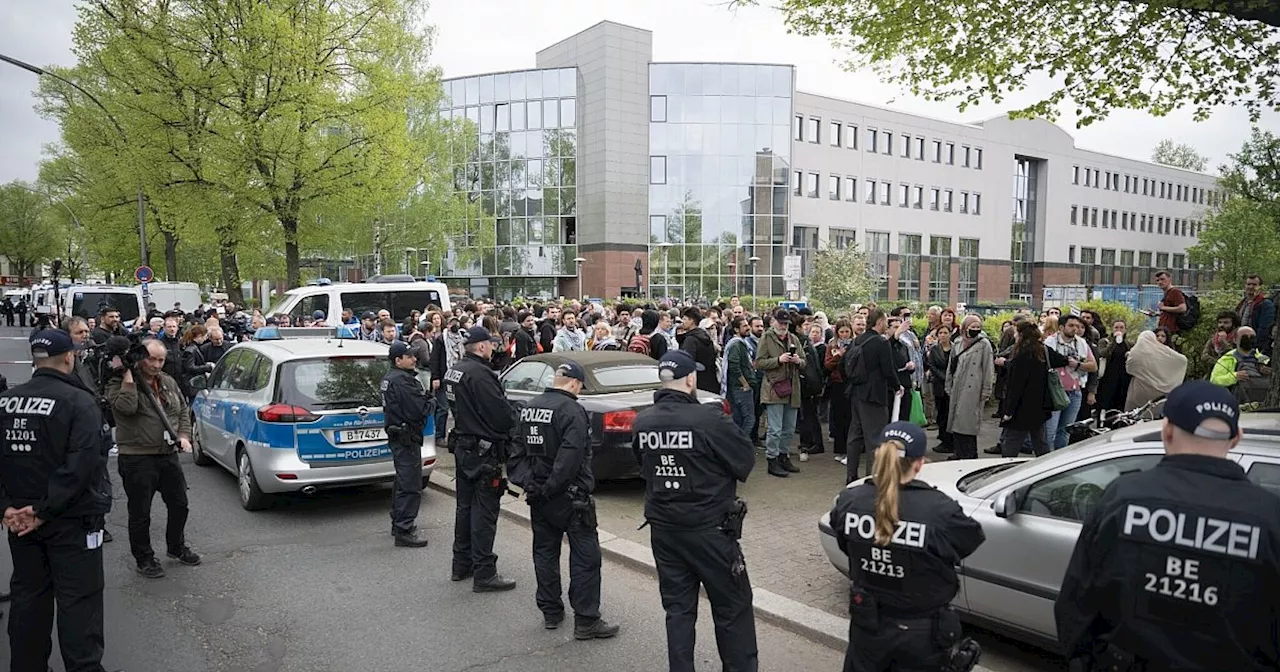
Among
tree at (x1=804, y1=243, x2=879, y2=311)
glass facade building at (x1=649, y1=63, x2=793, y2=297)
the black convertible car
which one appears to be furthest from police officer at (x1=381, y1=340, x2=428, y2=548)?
glass facade building at (x1=649, y1=63, x2=793, y2=297)

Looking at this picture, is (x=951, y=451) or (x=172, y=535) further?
(x=951, y=451)

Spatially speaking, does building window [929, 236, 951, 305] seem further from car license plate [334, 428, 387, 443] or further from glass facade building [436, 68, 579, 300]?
car license plate [334, 428, 387, 443]

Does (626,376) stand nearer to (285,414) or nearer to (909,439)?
(285,414)

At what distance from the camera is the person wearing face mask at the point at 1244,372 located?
8.12 m

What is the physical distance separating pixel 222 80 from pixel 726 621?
20368mm

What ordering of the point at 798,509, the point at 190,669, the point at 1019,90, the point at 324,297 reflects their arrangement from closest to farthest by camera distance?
the point at 190,669 → the point at 798,509 → the point at 1019,90 → the point at 324,297

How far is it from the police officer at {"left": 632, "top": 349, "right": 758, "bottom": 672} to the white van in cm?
1400

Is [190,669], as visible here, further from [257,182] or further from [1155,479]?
[257,182]

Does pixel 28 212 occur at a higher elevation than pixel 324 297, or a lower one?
higher

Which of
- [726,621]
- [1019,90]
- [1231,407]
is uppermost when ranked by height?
[1019,90]

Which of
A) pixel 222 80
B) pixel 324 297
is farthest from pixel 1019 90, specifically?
pixel 222 80

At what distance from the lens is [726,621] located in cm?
396

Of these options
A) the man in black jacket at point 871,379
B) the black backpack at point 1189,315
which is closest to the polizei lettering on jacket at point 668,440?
the man in black jacket at point 871,379

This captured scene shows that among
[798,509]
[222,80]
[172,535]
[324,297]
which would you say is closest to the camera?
[172,535]
